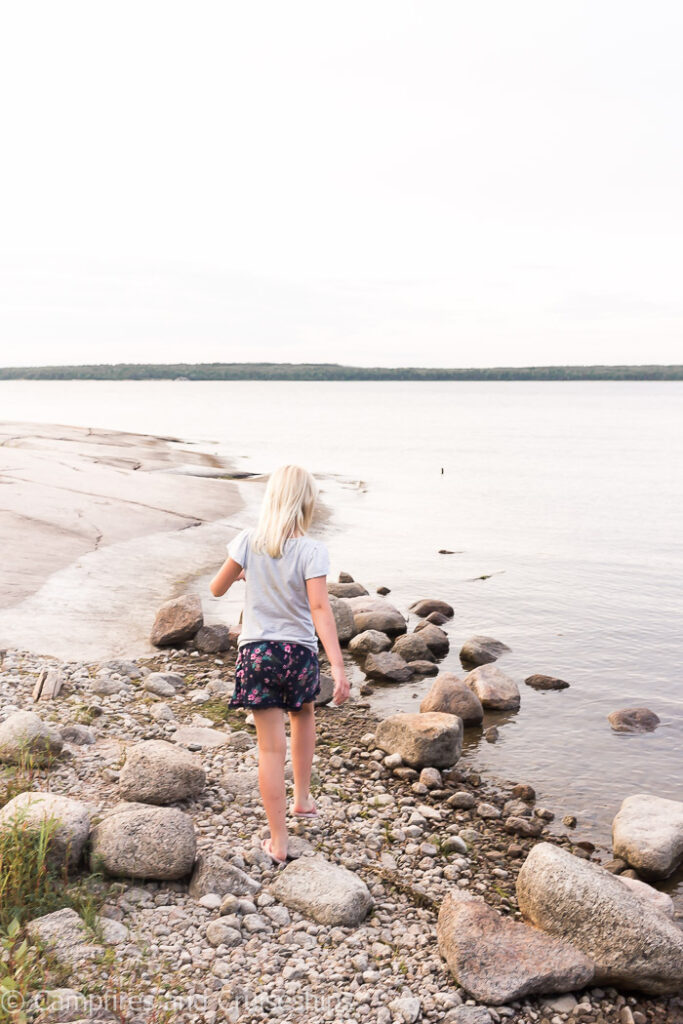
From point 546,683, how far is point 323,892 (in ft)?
20.8

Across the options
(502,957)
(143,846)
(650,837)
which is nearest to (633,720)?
(650,837)

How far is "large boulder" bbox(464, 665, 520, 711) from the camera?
991cm

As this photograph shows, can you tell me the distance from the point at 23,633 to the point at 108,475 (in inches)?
591

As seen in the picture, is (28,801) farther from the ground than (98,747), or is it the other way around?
(28,801)

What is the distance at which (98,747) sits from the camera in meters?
7.07

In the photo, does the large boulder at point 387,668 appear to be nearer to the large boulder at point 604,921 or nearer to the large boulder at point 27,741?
the large boulder at point 27,741

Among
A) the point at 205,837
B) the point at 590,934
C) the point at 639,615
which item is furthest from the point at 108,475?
the point at 590,934

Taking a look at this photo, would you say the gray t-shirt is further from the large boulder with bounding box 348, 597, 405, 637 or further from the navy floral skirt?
the large boulder with bounding box 348, 597, 405, 637

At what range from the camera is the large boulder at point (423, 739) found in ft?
25.8

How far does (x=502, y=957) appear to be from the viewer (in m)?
4.71

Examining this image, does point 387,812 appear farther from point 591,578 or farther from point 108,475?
point 108,475

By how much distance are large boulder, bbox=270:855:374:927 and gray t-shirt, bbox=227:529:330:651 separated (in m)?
1.46

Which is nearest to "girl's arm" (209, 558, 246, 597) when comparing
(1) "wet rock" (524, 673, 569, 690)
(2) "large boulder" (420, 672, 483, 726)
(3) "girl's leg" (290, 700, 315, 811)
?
(3) "girl's leg" (290, 700, 315, 811)

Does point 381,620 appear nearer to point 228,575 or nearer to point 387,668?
point 387,668
